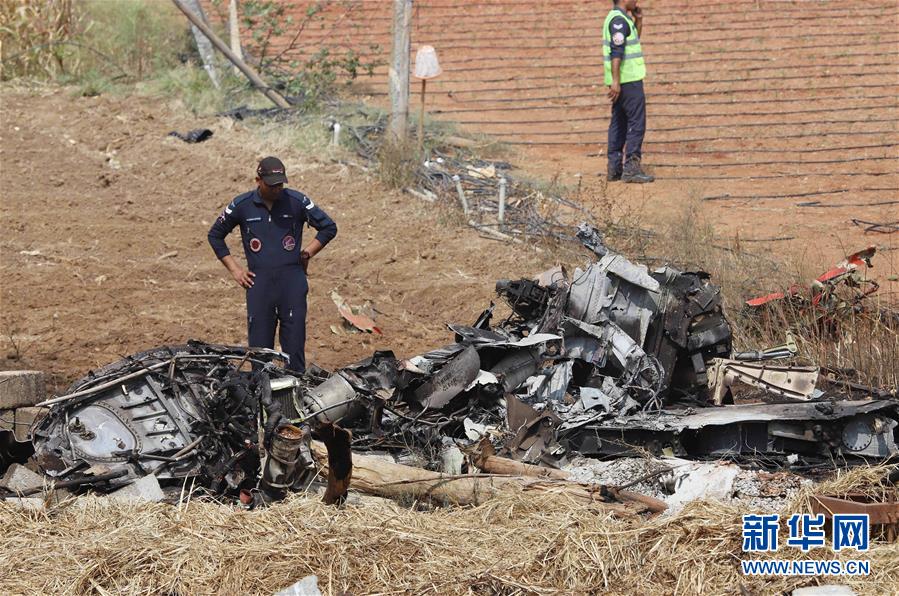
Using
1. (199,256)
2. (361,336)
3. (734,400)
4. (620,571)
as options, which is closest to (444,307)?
(361,336)

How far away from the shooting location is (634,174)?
14484mm

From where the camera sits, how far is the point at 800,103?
16.9 metres

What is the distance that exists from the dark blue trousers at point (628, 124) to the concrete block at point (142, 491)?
9.12 m

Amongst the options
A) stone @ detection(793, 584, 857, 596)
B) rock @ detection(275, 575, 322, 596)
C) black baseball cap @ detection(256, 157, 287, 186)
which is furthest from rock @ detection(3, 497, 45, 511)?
stone @ detection(793, 584, 857, 596)

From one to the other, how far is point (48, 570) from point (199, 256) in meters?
7.54

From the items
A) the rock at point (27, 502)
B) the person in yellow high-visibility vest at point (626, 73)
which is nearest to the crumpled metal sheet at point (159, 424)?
the rock at point (27, 502)

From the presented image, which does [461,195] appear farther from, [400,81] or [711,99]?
[711,99]

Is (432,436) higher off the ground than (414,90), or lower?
lower

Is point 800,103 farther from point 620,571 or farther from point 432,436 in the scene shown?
point 620,571

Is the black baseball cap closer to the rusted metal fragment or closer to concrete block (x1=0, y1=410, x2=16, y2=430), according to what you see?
concrete block (x1=0, y1=410, x2=16, y2=430)

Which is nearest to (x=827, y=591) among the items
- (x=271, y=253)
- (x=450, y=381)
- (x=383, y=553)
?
(x=383, y=553)

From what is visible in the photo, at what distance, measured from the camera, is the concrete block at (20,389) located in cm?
772

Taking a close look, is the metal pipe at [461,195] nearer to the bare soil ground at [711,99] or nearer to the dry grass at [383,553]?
the bare soil ground at [711,99]

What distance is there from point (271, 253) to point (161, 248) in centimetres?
522
